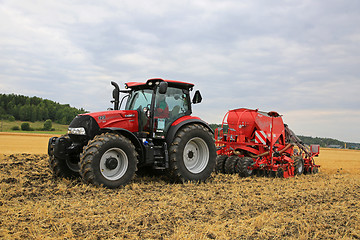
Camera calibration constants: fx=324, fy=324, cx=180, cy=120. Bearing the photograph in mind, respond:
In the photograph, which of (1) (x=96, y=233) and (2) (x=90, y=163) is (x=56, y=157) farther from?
(1) (x=96, y=233)

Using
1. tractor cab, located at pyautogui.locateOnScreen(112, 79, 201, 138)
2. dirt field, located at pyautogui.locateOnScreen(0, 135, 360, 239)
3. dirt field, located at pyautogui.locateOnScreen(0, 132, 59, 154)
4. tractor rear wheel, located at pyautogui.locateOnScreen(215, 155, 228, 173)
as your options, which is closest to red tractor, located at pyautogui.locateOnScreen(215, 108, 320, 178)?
tractor rear wheel, located at pyautogui.locateOnScreen(215, 155, 228, 173)

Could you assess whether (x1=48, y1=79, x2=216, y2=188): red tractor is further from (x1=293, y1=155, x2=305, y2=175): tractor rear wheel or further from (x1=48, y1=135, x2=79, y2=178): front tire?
(x1=293, y1=155, x2=305, y2=175): tractor rear wheel

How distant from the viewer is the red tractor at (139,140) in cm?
671

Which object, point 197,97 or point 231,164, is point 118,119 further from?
point 231,164

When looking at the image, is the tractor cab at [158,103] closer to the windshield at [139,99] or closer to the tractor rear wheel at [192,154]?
the windshield at [139,99]

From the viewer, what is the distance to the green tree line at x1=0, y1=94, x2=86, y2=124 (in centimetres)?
5644

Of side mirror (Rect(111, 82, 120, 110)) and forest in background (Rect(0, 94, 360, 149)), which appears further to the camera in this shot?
forest in background (Rect(0, 94, 360, 149))

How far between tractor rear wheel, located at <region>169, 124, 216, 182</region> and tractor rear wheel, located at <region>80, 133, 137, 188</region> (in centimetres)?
108

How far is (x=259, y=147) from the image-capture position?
1041cm

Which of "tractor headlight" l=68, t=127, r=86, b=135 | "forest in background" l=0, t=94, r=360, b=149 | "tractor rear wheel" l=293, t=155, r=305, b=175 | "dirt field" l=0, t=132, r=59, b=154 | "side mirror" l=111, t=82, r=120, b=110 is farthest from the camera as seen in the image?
"forest in background" l=0, t=94, r=360, b=149

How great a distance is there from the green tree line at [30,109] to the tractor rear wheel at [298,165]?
46.7 m

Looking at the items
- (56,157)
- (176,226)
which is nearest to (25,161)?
(56,157)

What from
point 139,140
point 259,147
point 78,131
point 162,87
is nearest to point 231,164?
point 259,147

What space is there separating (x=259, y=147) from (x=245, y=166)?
3.68ft
